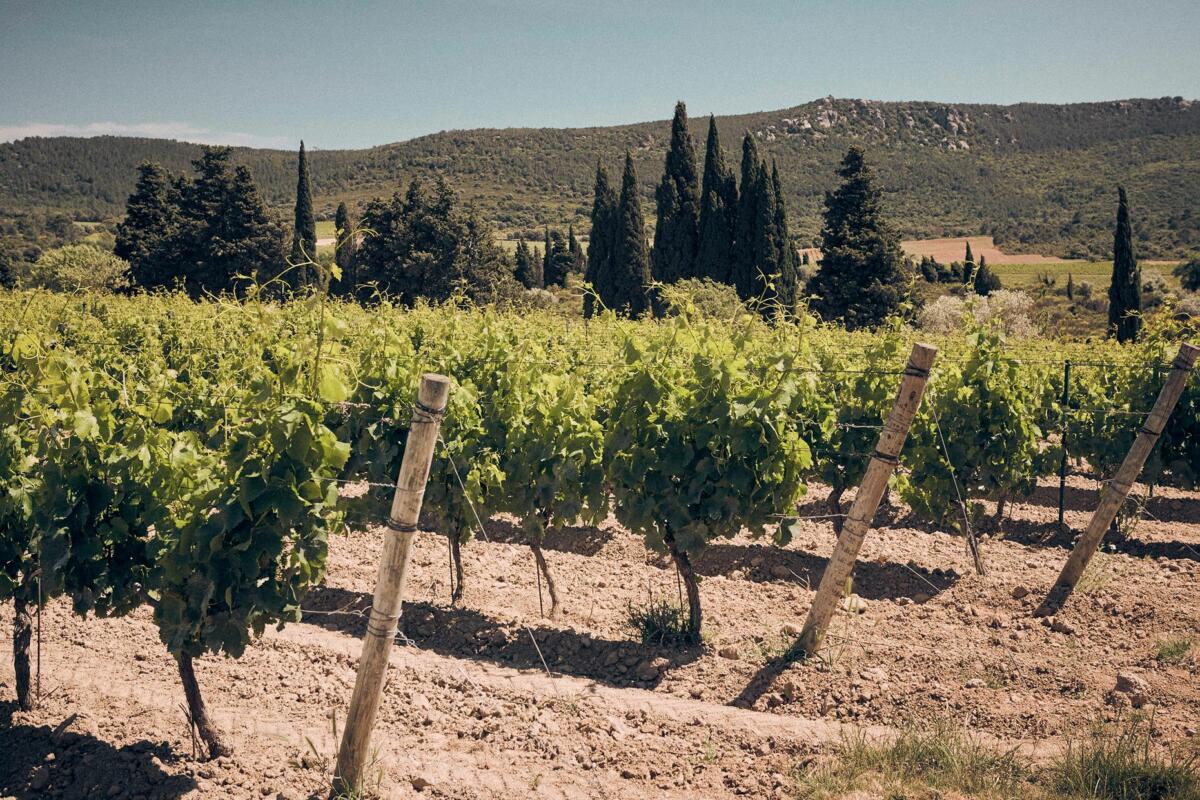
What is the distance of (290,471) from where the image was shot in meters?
3.81

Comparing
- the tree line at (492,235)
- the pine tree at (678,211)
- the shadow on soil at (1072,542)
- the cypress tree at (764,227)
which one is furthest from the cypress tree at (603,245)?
the shadow on soil at (1072,542)

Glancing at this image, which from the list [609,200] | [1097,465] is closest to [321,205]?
[609,200]

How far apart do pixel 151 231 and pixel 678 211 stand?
24108 millimetres

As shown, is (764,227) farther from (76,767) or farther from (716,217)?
(76,767)

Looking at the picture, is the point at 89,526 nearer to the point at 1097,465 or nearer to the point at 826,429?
the point at 826,429

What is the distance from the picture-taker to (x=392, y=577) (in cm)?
339

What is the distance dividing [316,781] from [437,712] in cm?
85

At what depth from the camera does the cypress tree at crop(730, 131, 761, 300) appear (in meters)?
32.8

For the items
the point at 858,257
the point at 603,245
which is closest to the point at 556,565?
the point at 858,257

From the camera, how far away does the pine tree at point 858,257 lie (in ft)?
104

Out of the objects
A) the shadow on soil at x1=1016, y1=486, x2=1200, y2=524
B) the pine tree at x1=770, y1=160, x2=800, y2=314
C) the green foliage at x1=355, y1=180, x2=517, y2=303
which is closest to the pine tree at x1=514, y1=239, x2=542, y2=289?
the green foliage at x1=355, y1=180, x2=517, y2=303

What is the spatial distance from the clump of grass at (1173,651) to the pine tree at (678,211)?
32.4m

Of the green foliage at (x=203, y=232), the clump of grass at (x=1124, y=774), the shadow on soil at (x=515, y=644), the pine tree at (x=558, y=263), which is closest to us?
the clump of grass at (x=1124, y=774)

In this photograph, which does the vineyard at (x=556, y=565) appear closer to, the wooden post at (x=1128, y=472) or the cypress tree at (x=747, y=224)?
the wooden post at (x=1128, y=472)
